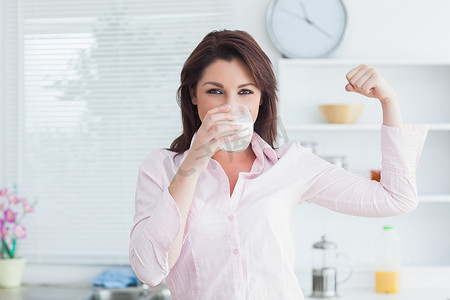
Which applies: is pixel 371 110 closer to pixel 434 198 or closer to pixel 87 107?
pixel 434 198

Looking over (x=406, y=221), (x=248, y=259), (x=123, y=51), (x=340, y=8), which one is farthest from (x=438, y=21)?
(x=248, y=259)

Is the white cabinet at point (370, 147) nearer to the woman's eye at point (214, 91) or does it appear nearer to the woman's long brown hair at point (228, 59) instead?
the woman's long brown hair at point (228, 59)

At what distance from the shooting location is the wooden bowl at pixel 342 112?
271 centimetres

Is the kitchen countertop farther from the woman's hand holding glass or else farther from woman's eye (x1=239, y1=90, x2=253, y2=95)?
the woman's hand holding glass

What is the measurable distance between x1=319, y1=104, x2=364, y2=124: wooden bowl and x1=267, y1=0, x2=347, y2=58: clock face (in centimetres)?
26

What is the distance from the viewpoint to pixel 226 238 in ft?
4.19

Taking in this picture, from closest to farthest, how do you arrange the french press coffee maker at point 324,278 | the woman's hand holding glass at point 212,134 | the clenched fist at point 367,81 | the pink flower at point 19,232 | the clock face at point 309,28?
the woman's hand holding glass at point 212,134 → the clenched fist at point 367,81 → the french press coffee maker at point 324,278 → the clock face at point 309,28 → the pink flower at point 19,232

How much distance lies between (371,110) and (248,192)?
1695mm

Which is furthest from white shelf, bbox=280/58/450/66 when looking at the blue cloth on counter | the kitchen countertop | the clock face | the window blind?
the blue cloth on counter

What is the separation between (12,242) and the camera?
2.93m

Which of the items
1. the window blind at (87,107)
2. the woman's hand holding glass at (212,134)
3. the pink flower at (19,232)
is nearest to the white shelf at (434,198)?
the window blind at (87,107)

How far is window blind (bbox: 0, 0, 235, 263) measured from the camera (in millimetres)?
2967

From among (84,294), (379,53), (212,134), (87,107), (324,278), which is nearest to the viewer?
(212,134)

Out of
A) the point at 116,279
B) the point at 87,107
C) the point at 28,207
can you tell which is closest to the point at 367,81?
the point at 116,279
